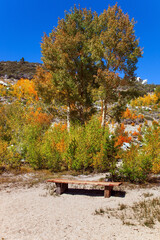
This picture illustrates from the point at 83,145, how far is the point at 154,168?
3.25 meters

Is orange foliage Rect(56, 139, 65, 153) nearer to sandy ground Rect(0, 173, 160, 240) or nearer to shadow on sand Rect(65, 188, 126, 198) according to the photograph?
sandy ground Rect(0, 173, 160, 240)

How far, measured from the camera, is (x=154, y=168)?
7.28 meters

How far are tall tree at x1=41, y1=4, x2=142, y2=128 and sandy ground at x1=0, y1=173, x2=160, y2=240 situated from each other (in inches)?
275

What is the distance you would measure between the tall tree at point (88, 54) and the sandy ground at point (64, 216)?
275 inches

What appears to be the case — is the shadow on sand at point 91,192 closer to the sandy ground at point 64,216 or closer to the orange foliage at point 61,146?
the sandy ground at point 64,216

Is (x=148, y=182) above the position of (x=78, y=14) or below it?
below

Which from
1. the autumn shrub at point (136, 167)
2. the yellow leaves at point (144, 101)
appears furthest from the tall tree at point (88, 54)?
the yellow leaves at point (144, 101)

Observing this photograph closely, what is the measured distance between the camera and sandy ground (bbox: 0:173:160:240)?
3.36 metres

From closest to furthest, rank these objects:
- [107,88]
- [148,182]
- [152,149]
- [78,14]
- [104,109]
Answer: [148,182] → [152,149] → [107,88] → [104,109] → [78,14]

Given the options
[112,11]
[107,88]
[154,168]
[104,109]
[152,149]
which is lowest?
[154,168]

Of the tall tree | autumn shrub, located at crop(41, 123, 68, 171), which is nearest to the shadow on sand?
autumn shrub, located at crop(41, 123, 68, 171)

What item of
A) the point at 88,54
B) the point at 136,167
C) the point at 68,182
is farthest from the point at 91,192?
the point at 88,54

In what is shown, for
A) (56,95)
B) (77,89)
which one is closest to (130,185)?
(77,89)

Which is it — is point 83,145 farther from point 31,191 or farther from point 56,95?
point 56,95
